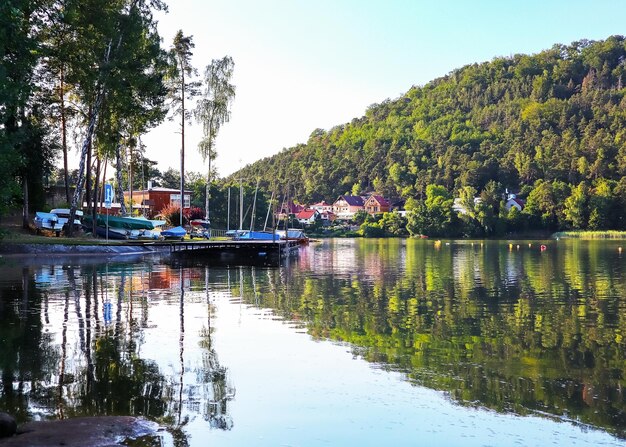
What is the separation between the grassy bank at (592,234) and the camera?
129 m

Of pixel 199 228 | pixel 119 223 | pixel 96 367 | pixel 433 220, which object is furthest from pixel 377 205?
pixel 96 367

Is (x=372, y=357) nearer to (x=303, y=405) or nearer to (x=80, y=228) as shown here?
(x=303, y=405)

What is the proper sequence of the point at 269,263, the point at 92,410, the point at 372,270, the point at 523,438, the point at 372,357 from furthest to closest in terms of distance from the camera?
the point at 269,263 → the point at 372,270 → the point at 372,357 → the point at 92,410 → the point at 523,438

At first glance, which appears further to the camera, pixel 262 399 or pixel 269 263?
pixel 269 263

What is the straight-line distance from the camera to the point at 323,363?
49.8ft

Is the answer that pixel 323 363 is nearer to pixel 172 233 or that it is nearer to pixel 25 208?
pixel 25 208

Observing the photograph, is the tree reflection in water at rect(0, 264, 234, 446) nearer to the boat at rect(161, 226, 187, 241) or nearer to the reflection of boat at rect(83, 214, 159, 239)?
the reflection of boat at rect(83, 214, 159, 239)

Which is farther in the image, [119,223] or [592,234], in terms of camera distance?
[592,234]

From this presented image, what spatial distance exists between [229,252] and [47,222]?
563 inches

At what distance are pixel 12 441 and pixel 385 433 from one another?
216 inches

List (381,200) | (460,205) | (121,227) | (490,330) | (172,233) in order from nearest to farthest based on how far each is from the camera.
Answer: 1. (490,330)
2. (121,227)
3. (172,233)
4. (460,205)
5. (381,200)

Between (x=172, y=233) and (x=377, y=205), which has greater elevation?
(x=377, y=205)

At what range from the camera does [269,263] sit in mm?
52469

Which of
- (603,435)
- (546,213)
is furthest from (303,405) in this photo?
(546,213)
